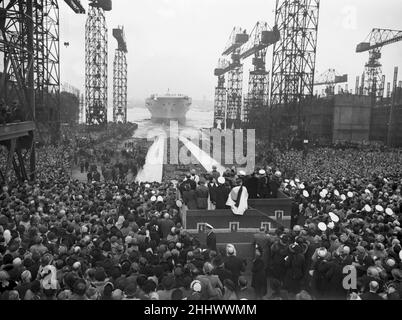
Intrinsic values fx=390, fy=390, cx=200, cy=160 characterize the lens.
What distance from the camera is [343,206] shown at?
465 inches

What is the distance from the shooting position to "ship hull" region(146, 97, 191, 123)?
110m

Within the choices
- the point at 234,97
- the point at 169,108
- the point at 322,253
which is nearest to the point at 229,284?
the point at 322,253

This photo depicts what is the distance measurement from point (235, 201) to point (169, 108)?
10156 centimetres

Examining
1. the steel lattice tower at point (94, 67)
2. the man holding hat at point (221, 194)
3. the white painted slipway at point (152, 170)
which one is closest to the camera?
the man holding hat at point (221, 194)

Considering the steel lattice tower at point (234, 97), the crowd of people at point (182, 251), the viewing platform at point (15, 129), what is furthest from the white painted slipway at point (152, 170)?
the steel lattice tower at point (234, 97)

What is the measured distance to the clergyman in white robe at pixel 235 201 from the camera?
33.5ft

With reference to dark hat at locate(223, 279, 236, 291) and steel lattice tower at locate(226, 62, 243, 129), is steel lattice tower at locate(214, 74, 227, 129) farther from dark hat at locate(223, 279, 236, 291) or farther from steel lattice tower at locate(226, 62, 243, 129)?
dark hat at locate(223, 279, 236, 291)

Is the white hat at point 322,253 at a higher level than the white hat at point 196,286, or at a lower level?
lower

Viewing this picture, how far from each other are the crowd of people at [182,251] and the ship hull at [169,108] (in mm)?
98680

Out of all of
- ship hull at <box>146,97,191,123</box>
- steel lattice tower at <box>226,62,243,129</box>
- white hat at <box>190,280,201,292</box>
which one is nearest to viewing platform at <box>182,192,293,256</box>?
white hat at <box>190,280,201,292</box>

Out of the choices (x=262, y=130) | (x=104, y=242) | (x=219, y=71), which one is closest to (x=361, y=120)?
(x=262, y=130)

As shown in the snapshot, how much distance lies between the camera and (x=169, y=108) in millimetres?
110188

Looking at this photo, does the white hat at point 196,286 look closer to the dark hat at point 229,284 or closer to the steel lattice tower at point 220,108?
the dark hat at point 229,284
